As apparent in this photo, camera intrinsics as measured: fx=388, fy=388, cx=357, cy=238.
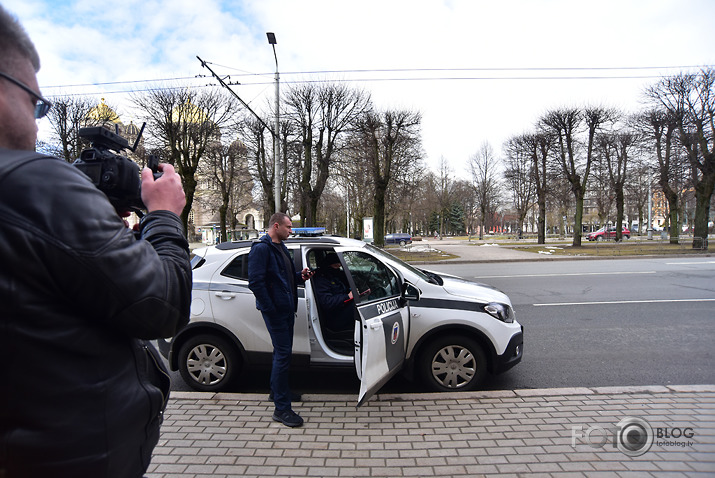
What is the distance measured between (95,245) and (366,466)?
2635mm

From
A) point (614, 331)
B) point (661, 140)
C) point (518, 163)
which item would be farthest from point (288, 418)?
point (518, 163)

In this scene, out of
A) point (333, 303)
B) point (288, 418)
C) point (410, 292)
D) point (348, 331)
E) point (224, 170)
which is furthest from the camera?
point (224, 170)

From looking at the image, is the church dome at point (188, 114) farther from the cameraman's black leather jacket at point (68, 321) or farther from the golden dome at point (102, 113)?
the cameraman's black leather jacket at point (68, 321)

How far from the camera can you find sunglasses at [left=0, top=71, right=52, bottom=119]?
3.49ft

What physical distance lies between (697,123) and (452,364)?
31915mm

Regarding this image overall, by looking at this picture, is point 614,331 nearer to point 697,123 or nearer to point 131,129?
point 697,123

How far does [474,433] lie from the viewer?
3354 mm

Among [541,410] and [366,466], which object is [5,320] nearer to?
[366,466]

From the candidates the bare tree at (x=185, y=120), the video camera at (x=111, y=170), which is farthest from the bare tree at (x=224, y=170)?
the video camera at (x=111, y=170)

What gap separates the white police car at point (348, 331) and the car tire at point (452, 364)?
0.01 m

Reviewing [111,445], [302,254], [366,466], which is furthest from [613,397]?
[111,445]

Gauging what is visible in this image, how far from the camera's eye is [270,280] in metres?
3.81

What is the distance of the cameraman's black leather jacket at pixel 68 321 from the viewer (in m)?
0.93

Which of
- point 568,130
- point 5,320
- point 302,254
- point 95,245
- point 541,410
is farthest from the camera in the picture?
point 568,130
